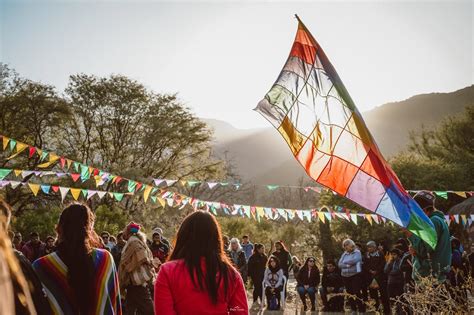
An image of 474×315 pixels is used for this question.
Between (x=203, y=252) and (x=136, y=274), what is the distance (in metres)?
4.25

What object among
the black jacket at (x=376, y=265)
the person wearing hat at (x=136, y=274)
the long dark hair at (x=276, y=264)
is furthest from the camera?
the long dark hair at (x=276, y=264)

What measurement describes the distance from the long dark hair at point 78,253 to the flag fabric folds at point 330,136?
3.11m

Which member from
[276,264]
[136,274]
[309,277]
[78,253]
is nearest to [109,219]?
[276,264]

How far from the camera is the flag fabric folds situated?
5.58 metres

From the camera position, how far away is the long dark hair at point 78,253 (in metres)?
3.52

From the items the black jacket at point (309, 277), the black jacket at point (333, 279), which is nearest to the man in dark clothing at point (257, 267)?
the black jacket at point (309, 277)

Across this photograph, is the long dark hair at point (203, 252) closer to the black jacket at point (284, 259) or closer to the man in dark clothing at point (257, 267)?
the black jacket at point (284, 259)

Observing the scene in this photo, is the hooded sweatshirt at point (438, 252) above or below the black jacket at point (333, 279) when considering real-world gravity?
above

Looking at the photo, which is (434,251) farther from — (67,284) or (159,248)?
(159,248)

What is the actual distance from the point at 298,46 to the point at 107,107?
29536mm

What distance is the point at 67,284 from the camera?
3.50 m

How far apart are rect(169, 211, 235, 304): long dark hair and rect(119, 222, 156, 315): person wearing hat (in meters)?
4.07

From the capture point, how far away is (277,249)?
46.6 feet

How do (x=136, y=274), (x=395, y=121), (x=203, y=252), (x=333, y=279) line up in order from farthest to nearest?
1. (x=395, y=121)
2. (x=333, y=279)
3. (x=136, y=274)
4. (x=203, y=252)
